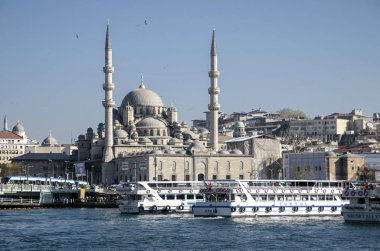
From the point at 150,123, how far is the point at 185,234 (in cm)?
6329

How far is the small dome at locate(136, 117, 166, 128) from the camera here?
10827 cm

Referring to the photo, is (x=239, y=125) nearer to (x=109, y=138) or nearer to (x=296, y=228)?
(x=109, y=138)

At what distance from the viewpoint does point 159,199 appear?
62.0 m

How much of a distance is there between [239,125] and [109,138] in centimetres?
3158

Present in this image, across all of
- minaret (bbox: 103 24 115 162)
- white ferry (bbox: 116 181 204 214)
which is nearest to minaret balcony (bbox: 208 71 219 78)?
minaret (bbox: 103 24 115 162)

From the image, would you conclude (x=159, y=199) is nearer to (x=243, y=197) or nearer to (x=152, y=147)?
(x=243, y=197)

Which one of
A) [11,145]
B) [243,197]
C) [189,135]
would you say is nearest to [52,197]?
[189,135]

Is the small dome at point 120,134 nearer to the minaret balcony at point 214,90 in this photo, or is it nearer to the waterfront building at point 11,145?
the minaret balcony at point 214,90

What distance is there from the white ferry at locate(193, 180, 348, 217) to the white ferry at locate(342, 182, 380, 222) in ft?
19.3

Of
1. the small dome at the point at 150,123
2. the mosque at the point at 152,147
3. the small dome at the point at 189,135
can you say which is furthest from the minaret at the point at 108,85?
the small dome at the point at 189,135

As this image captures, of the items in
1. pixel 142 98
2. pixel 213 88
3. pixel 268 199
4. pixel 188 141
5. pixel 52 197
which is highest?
pixel 142 98

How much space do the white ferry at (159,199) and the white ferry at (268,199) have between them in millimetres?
4299

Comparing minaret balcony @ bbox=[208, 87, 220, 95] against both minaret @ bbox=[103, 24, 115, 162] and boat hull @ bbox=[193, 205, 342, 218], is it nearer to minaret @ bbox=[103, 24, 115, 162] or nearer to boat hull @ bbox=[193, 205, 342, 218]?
minaret @ bbox=[103, 24, 115, 162]

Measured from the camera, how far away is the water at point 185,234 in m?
40.8
